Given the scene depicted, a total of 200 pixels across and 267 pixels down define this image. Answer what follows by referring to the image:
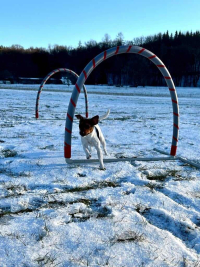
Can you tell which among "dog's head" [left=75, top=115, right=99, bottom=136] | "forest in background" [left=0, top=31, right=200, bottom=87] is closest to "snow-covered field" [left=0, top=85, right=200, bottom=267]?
"dog's head" [left=75, top=115, right=99, bottom=136]

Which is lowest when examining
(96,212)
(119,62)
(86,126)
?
(96,212)

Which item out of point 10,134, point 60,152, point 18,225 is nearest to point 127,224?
point 18,225

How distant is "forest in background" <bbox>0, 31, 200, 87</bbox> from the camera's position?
212 feet

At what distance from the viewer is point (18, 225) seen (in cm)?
252

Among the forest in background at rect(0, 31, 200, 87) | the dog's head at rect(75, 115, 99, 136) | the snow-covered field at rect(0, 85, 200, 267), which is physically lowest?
the snow-covered field at rect(0, 85, 200, 267)

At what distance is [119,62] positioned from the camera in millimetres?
65250

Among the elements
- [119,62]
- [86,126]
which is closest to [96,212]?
[86,126]

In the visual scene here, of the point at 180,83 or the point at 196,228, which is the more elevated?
the point at 180,83

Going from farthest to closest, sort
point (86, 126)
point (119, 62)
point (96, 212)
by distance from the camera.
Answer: point (119, 62) < point (86, 126) < point (96, 212)

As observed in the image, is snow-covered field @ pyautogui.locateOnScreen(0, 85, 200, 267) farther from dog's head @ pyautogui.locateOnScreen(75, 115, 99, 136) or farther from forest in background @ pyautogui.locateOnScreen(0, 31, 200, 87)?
forest in background @ pyautogui.locateOnScreen(0, 31, 200, 87)

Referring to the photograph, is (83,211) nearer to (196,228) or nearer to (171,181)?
(196,228)

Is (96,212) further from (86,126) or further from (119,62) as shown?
(119,62)

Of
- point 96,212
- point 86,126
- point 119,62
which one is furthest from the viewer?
point 119,62

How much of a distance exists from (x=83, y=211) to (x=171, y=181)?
1.79 meters
